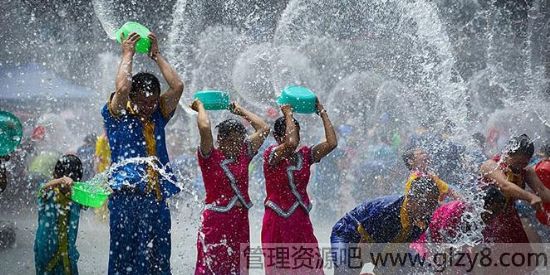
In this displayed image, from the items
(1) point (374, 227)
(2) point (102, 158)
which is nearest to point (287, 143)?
(1) point (374, 227)

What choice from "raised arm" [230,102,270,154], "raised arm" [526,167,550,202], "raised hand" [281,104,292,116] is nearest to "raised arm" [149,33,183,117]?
"raised arm" [230,102,270,154]

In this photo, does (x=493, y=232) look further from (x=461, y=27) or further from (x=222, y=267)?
(x=461, y=27)

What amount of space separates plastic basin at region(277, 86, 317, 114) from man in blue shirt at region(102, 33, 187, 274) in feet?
2.42

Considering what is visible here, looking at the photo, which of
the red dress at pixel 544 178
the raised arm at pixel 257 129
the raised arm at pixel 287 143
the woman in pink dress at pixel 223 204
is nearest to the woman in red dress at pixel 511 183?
the red dress at pixel 544 178

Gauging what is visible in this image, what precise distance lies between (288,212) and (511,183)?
1389 mm

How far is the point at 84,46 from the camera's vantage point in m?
14.9

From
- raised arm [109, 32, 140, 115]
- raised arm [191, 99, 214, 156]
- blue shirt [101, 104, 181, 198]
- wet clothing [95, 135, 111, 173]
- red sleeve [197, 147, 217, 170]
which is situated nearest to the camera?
raised arm [109, 32, 140, 115]

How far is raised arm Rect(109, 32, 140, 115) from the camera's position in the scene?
3688mm

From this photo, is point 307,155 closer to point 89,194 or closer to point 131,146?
point 131,146

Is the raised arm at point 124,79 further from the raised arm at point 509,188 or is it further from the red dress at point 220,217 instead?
the raised arm at point 509,188

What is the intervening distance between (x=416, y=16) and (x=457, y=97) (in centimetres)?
145

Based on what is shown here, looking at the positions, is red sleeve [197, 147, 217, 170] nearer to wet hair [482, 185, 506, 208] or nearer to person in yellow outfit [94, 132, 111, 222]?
wet hair [482, 185, 506, 208]

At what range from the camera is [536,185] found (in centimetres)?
468

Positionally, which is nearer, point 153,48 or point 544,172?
point 153,48
